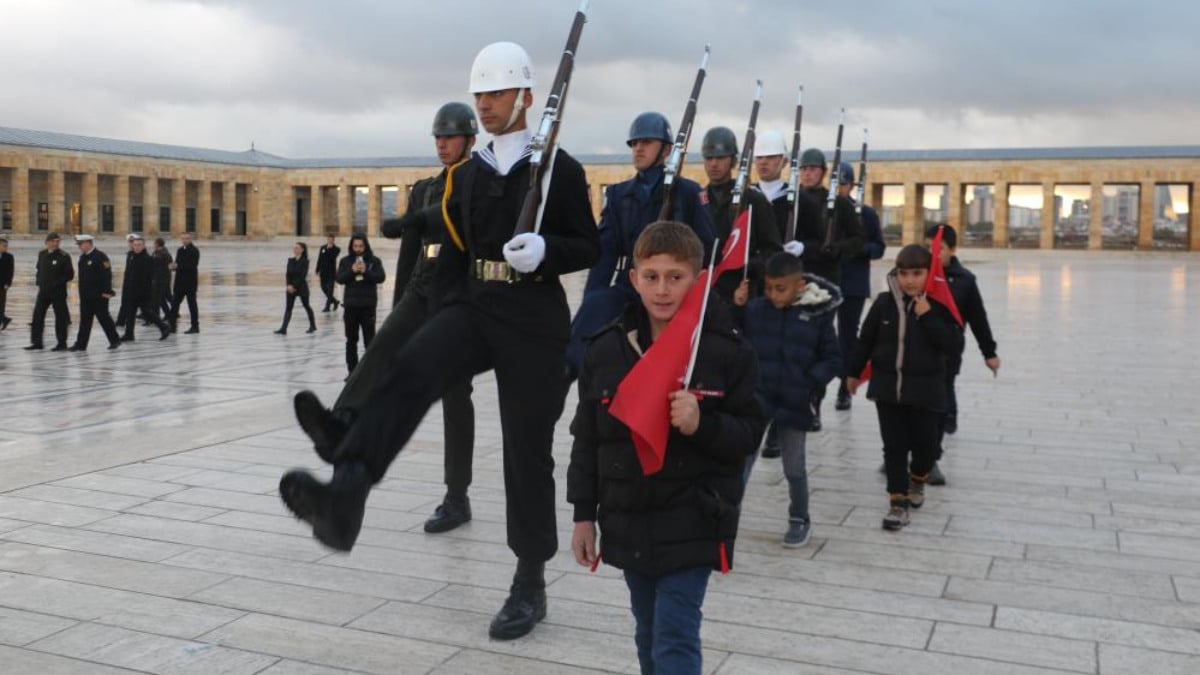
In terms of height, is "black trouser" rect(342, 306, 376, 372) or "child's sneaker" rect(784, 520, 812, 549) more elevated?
"black trouser" rect(342, 306, 376, 372)

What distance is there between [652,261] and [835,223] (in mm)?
6756

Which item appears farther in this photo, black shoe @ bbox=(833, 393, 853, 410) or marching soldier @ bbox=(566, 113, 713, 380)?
black shoe @ bbox=(833, 393, 853, 410)

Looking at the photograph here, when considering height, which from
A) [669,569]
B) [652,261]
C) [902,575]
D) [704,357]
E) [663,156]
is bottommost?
[902,575]

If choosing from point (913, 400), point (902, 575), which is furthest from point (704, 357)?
point (913, 400)

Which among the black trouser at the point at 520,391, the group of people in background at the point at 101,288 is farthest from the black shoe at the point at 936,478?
the group of people in background at the point at 101,288

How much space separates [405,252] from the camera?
600 centimetres

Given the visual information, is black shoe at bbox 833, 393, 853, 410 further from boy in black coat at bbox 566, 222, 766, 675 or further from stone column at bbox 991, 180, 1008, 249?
stone column at bbox 991, 180, 1008, 249

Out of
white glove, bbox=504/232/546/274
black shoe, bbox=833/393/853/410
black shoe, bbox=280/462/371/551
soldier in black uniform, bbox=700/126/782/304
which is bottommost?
black shoe, bbox=833/393/853/410

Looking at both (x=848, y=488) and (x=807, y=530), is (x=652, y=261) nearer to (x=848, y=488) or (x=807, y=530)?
(x=807, y=530)

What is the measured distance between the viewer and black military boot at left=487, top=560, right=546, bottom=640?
4008mm

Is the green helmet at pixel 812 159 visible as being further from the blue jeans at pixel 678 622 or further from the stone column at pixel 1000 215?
the stone column at pixel 1000 215

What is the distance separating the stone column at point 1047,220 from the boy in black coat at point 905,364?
64.1 m

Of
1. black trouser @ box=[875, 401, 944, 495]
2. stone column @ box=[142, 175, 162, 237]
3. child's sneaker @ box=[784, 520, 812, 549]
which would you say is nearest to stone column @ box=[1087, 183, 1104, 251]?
stone column @ box=[142, 175, 162, 237]

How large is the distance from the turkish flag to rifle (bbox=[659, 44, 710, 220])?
9.20 ft
